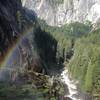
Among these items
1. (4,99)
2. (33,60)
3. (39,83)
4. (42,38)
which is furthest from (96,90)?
(42,38)

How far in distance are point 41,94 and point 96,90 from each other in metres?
48.7

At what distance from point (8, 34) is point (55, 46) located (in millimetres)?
107438

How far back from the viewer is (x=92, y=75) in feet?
319

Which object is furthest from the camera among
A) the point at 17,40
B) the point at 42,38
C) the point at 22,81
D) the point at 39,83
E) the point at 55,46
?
the point at 55,46

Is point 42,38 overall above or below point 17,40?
above

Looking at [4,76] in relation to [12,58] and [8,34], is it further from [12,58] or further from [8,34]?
[8,34]

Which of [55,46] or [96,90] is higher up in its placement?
[55,46]

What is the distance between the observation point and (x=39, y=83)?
47.4m

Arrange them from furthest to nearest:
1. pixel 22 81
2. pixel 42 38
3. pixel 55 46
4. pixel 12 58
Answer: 1. pixel 55 46
2. pixel 42 38
3. pixel 12 58
4. pixel 22 81

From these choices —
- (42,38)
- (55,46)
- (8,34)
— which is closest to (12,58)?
(8,34)

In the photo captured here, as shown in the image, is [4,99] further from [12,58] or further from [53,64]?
[53,64]

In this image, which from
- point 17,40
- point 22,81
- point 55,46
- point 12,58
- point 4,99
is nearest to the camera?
point 4,99

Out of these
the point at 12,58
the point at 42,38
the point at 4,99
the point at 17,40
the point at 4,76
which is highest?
the point at 42,38

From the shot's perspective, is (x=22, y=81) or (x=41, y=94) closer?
(x=41, y=94)
